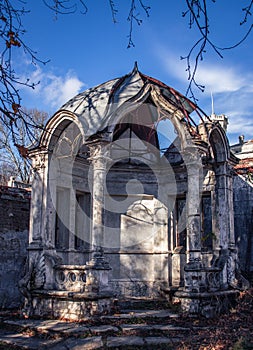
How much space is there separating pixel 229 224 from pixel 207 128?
8.27 feet

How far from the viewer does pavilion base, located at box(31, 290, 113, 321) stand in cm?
821

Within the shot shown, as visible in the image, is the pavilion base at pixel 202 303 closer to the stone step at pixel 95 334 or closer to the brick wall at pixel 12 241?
the stone step at pixel 95 334

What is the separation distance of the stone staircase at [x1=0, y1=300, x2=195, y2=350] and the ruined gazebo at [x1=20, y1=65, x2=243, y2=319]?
0.54 meters

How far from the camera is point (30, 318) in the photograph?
8922 millimetres

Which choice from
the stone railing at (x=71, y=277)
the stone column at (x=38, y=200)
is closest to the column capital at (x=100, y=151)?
the stone column at (x=38, y=200)

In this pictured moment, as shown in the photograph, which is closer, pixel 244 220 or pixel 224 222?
pixel 224 222

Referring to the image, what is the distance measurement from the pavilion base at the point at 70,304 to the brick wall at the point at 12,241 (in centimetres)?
230

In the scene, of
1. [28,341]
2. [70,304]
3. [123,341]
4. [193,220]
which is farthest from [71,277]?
[193,220]

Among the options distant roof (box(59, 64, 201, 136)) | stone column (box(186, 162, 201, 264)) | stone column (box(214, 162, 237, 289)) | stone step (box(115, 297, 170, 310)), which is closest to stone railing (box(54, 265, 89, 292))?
stone step (box(115, 297, 170, 310))

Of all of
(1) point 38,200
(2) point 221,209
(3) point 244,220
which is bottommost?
(3) point 244,220

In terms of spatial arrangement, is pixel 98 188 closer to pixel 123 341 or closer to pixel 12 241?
pixel 123 341

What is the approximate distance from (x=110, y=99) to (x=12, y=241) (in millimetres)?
5053

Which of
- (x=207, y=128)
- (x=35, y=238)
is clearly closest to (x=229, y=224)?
(x=207, y=128)

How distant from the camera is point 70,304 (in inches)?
335
